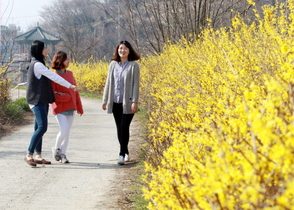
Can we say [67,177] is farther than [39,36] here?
No

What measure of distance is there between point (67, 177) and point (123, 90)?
4.63 ft

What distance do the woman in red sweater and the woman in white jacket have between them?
519mm

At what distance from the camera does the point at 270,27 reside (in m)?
4.46

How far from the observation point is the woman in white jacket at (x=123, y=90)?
638 cm

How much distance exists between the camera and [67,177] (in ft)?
19.1

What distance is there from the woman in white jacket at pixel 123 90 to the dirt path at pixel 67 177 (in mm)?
486

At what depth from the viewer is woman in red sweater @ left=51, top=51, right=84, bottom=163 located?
21.6 ft

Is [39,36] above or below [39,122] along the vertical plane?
above

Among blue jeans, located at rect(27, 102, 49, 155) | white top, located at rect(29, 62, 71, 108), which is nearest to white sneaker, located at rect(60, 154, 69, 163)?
blue jeans, located at rect(27, 102, 49, 155)

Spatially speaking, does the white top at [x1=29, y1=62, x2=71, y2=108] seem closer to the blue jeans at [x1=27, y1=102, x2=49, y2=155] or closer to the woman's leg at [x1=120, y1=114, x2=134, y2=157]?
the blue jeans at [x1=27, y1=102, x2=49, y2=155]

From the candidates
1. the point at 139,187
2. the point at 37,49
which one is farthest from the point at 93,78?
the point at 139,187

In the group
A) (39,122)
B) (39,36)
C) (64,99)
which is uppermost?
(39,36)

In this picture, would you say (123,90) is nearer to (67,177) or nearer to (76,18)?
(67,177)

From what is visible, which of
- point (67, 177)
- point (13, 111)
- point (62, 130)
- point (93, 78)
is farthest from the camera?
point (93, 78)
